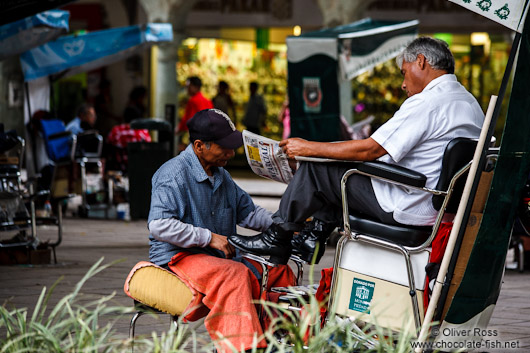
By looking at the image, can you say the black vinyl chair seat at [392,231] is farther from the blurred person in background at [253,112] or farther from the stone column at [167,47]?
the blurred person in background at [253,112]

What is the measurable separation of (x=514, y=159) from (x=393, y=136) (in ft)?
2.02

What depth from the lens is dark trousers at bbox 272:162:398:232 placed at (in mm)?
4637

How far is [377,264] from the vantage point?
470 centimetres

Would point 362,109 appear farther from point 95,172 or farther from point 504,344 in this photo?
point 504,344

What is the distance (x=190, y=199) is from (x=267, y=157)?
0.44 meters

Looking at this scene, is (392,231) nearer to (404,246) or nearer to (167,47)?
(404,246)

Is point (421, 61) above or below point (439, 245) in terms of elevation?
above

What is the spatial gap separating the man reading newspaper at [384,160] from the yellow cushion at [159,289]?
13.2 inches

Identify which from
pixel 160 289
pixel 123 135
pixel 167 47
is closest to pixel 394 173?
pixel 160 289

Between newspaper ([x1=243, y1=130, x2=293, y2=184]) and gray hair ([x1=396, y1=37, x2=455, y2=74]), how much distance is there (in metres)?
0.80

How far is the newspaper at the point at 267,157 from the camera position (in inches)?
187

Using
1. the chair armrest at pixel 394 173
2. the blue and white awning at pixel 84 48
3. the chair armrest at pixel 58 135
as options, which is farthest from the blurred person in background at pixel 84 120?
the chair armrest at pixel 394 173

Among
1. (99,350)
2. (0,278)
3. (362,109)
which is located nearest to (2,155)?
(0,278)

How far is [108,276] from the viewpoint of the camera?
8312mm
